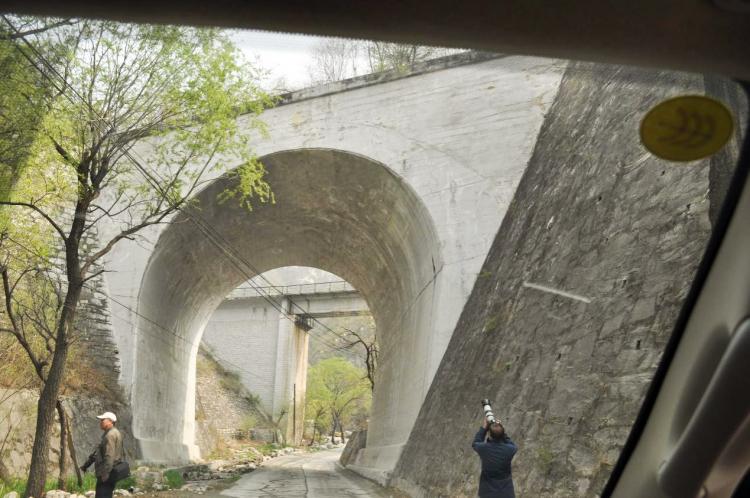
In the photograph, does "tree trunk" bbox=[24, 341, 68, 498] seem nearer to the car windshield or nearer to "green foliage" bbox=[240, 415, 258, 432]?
the car windshield

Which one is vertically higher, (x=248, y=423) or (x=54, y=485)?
(x=54, y=485)

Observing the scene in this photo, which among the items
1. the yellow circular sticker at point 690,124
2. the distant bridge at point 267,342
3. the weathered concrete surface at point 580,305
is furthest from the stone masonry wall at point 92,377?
the distant bridge at point 267,342

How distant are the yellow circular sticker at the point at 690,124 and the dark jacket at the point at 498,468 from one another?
3.60 metres

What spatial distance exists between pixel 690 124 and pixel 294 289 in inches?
1542

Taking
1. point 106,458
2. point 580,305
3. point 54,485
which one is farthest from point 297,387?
point 580,305

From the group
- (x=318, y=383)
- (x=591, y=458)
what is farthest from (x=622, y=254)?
(x=318, y=383)

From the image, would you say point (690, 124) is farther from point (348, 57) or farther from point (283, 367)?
point (283, 367)

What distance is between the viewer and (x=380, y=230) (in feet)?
52.4

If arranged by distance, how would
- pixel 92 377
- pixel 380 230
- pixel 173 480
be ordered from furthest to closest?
pixel 380 230 → pixel 92 377 → pixel 173 480

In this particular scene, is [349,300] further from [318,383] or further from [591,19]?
[591,19]

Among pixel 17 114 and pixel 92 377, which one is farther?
pixel 92 377

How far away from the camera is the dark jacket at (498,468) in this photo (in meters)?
5.30

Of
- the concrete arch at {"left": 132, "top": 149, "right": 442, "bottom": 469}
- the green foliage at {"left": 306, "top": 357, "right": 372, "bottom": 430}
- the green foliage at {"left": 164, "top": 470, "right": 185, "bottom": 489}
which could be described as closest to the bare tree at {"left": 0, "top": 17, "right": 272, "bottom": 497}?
the concrete arch at {"left": 132, "top": 149, "right": 442, "bottom": 469}

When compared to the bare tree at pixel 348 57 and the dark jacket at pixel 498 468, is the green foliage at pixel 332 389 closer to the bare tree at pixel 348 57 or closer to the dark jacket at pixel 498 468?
the dark jacket at pixel 498 468
